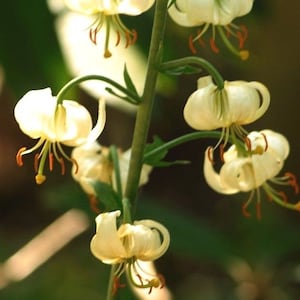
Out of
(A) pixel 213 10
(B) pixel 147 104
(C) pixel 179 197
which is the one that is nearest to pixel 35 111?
(B) pixel 147 104

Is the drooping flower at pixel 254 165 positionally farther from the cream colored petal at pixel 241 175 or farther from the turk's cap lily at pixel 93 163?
the turk's cap lily at pixel 93 163

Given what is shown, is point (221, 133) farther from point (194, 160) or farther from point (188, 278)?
point (194, 160)

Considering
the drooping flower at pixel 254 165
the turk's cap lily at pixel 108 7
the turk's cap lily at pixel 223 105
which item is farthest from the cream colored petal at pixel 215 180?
the turk's cap lily at pixel 108 7

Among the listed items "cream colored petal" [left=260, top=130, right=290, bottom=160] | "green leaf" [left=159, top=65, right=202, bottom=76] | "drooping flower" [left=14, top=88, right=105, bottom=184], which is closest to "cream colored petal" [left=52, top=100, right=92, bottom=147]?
"drooping flower" [left=14, top=88, right=105, bottom=184]

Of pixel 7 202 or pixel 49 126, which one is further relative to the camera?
pixel 7 202

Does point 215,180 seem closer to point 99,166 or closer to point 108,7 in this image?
point 99,166

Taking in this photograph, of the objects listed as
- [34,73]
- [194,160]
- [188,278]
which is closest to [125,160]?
[34,73]
